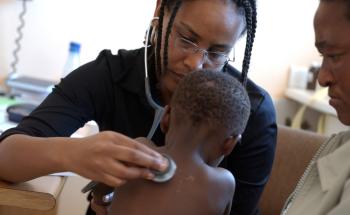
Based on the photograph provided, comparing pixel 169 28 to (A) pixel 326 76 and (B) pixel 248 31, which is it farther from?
(A) pixel 326 76

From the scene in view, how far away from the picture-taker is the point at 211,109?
32.9 inches

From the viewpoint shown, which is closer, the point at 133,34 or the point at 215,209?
the point at 215,209

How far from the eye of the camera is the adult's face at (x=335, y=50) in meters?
0.75

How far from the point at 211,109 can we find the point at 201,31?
0.94 ft

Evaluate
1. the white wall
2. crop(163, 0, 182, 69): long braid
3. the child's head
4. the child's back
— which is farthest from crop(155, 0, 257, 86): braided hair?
the white wall

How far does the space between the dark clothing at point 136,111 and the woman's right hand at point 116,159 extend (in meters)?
0.40

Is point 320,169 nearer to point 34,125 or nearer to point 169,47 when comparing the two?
point 169,47

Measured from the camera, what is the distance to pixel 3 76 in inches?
85.6

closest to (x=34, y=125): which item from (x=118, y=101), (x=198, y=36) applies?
(x=118, y=101)

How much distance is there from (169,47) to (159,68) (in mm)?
91

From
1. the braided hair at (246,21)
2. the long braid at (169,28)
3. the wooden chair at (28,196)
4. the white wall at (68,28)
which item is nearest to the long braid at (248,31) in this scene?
the braided hair at (246,21)

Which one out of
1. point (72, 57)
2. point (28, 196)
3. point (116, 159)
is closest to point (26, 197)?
point (28, 196)

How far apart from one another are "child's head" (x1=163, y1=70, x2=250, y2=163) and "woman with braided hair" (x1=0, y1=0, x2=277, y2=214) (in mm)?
189

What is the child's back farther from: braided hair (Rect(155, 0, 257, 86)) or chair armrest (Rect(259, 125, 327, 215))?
chair armrest (Rect(259, 125, 327, 215))
